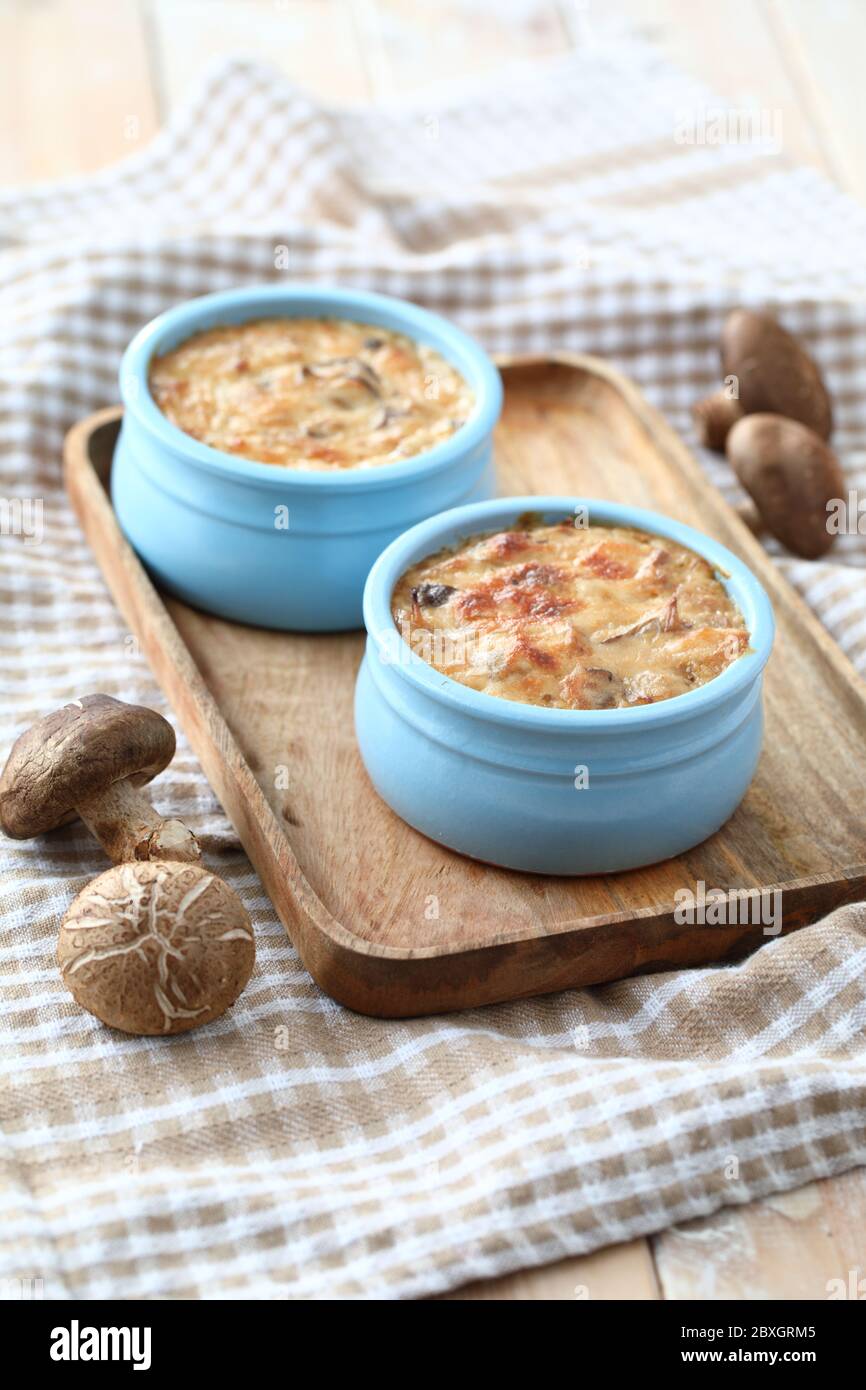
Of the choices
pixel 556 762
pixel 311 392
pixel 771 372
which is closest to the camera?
pixel 556 762

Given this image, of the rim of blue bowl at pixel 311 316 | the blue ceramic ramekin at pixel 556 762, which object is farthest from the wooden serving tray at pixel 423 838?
the rim of blue bowl at pixel 311 316

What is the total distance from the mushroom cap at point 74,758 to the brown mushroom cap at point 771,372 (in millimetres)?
1693

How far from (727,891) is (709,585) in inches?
21.1

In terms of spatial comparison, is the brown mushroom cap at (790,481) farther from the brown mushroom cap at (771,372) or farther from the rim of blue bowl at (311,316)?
the rim of blue bowl at (311,316)

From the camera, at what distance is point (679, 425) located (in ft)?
12.7

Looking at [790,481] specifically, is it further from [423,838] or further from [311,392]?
[423,838]

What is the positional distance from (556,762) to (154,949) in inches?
25.3

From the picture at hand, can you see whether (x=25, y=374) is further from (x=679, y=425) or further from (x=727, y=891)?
(x=727, y=891)

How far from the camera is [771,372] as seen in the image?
361 centimetres

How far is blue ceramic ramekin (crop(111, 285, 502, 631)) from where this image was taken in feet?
9.54

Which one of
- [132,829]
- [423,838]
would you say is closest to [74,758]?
[132,829]

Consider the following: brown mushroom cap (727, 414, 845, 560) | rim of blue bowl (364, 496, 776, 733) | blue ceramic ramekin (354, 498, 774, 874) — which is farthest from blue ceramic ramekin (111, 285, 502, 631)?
brown mushroom cap (727, 414, 845, 560)

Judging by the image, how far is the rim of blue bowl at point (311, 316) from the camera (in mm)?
2895

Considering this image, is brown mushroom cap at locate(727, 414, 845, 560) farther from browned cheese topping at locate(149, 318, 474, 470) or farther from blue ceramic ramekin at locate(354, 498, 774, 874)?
blue ceramic ramekin at locate(354, 498, 774, 874)
